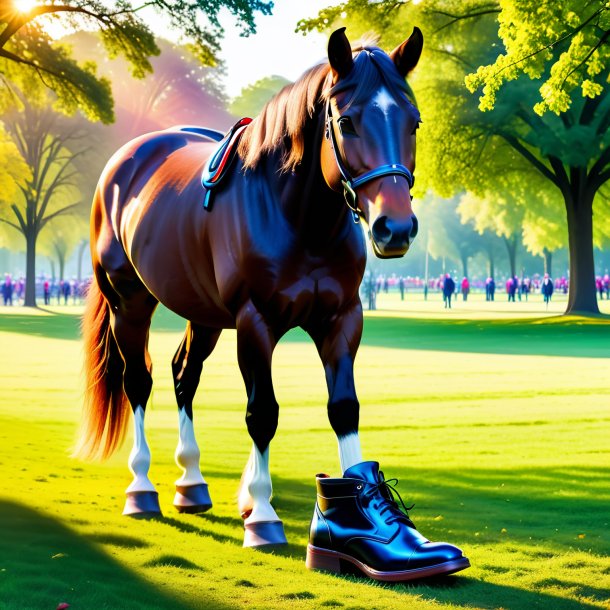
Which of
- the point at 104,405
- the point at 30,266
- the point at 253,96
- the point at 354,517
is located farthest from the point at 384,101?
the point at 253,96

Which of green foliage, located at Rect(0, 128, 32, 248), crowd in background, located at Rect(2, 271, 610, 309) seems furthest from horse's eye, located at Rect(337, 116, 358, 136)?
green foliage, located at Rect(0, 128, 32, 248)

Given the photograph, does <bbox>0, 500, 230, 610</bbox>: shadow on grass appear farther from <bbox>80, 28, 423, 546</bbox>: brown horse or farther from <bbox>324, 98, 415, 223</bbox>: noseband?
<bbox>324, 98, 415, 223</bbox>: noseband

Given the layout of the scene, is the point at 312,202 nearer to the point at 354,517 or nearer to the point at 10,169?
the point at 354,517

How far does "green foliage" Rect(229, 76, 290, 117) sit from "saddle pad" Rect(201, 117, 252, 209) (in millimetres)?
67430

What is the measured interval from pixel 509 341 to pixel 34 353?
36.6 feet

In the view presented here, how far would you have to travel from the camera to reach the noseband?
12.5ft

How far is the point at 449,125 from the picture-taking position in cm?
3378

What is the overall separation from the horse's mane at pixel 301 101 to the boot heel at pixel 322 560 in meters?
1.79

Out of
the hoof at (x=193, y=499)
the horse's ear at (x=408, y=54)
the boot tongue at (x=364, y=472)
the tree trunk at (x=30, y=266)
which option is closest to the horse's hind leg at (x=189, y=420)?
the hoof at (x=193, y=499)

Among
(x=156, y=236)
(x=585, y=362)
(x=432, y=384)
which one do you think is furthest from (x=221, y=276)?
(x=585, y=362)

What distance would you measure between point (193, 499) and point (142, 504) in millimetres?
309

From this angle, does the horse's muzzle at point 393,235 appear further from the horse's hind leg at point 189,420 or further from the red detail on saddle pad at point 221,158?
the horse's hind leg at point 189,420

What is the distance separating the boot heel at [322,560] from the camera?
4.29 m

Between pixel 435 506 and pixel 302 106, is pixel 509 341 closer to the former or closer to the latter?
pixel 435 506
